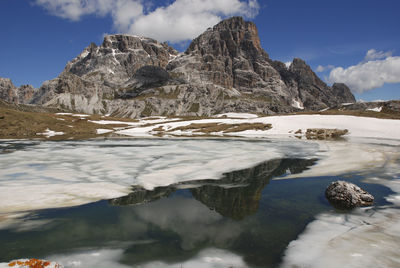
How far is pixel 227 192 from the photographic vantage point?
886 centimetres

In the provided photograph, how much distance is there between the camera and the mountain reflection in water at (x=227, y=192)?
7.32 m

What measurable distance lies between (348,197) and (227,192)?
13.5ft

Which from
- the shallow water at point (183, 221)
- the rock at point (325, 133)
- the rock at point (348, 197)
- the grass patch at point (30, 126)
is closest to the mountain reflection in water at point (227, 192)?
the shallow water at point (183, 221)

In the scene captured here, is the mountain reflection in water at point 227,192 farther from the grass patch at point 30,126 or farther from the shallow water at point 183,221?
the grass patch at point 30,126

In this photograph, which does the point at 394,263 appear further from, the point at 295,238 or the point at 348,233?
the point at 295,238

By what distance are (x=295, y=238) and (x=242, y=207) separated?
85.1 inches

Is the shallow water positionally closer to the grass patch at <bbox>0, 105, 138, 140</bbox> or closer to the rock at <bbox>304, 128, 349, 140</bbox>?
the rock at <bbox>304, 128, 349, 140</bbox>

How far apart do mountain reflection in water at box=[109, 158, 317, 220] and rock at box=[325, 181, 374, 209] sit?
2536 millimetres

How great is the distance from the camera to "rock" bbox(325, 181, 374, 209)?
729cm

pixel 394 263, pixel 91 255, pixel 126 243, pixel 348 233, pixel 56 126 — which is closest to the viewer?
pixel 394 263

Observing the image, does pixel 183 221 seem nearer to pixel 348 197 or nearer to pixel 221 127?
pixel 348 197

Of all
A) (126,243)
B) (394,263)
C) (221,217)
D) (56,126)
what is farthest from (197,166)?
(56,126)

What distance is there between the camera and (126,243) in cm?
521

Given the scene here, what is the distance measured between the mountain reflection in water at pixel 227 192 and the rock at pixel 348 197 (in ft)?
8.32
